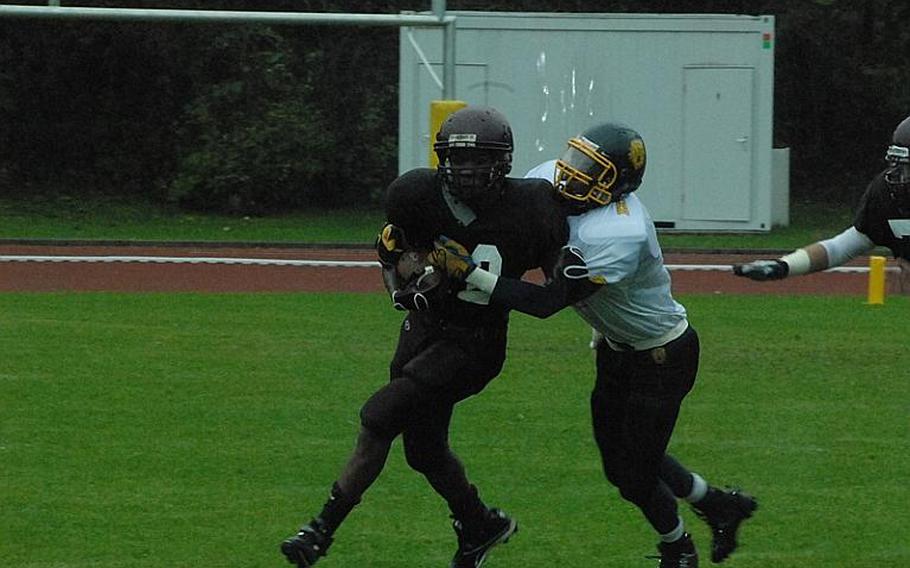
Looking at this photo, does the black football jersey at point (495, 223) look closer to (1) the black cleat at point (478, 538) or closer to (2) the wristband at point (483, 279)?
(2) the wristband at point (483, 279)

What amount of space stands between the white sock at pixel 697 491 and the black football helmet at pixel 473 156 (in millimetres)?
1490

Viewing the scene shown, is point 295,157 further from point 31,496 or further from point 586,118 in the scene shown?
point 31,496

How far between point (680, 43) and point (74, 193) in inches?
398

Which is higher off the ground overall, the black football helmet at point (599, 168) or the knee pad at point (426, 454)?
the black football helmet at point (599, 168)

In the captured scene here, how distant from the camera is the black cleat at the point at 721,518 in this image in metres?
6.39

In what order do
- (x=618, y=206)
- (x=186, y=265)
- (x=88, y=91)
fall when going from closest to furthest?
(x=618, y=206), (x=186, y=265), (x=88, y=91)

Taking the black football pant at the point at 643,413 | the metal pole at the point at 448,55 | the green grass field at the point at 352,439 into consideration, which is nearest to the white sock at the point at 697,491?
the black football pant at the point at 643,413

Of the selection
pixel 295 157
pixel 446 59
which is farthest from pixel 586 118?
pixel 446 59

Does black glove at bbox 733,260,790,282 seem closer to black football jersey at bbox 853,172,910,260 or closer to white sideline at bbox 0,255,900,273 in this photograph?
black football jersey at bbox 853,172,910,260

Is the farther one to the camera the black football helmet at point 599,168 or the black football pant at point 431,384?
the black football pant at point 431,384

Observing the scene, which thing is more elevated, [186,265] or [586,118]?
[586,118]

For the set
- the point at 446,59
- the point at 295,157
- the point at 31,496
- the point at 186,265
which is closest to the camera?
the point at 31,496

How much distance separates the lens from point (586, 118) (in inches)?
834

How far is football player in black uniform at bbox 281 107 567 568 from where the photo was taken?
5.72 metres
